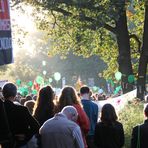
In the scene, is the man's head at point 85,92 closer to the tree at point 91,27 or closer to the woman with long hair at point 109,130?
the woman with long hair at point 109,130

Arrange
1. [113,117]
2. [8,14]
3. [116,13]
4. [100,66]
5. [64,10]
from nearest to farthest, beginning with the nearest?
[8,14] → [113,117] → [116,13] → [64,10] → [100,66]

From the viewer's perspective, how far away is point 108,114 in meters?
9.21

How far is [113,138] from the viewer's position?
9.49 metres

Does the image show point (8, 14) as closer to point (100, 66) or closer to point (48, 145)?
point (48, 145)

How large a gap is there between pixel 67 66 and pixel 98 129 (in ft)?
262

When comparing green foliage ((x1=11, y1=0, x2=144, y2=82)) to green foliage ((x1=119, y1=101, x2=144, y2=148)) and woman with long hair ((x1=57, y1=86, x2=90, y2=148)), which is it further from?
woman with long hair ((x1=57, y1=86, x2=90, y2=148))

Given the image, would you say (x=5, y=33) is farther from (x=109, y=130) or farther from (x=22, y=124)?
(x=109, y=130)

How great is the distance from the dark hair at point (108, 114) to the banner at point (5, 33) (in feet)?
8.82

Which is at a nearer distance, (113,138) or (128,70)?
(113,138)

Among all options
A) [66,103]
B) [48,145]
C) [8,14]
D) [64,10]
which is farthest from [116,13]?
[8,14]

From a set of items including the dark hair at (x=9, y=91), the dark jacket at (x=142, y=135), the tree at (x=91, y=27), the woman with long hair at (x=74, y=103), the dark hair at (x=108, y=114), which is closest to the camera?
the dark hair at (x=9, y=91)

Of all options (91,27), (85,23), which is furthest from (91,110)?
(85,23)

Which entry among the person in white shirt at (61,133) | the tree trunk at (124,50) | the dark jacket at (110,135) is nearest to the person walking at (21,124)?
the person in white shirt at (61,133)

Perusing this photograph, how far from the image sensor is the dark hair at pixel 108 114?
9188mm
